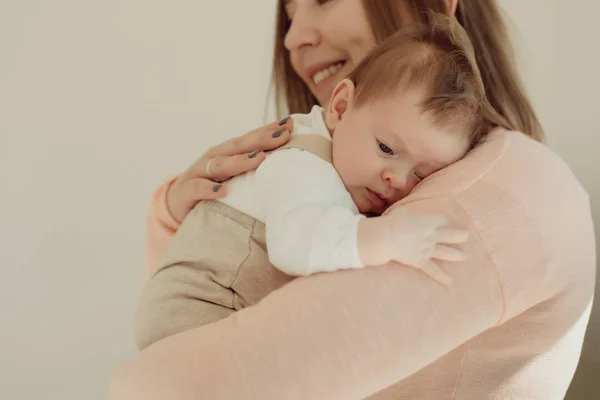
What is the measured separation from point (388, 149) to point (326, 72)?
57 cm

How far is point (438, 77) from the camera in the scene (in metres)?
0.73

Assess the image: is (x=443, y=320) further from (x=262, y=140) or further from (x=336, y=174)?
(x=262, y=140)

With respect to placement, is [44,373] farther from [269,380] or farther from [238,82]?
[269,380]

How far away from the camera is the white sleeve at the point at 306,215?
0.62 metres

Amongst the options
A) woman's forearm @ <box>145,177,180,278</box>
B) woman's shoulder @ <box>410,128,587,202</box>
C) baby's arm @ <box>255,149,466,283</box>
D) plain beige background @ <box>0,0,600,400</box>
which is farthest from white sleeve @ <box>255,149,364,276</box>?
plain beige background @ <box>0,0,600,400</box>

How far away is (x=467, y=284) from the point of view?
0.58 metres

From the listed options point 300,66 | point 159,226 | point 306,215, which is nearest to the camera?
point 306,215

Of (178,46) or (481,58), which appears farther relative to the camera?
(178,46)

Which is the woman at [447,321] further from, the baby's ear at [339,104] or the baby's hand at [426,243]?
the baby's ear at [339,104]

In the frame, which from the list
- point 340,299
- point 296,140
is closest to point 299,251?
point 340,299

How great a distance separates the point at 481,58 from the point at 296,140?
482 millimetres

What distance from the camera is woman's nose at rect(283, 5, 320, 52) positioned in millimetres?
1256

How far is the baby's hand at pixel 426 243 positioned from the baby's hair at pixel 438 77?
0.63 ft

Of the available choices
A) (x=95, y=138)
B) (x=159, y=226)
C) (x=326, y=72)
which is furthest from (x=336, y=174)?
(x=95, y=138)
